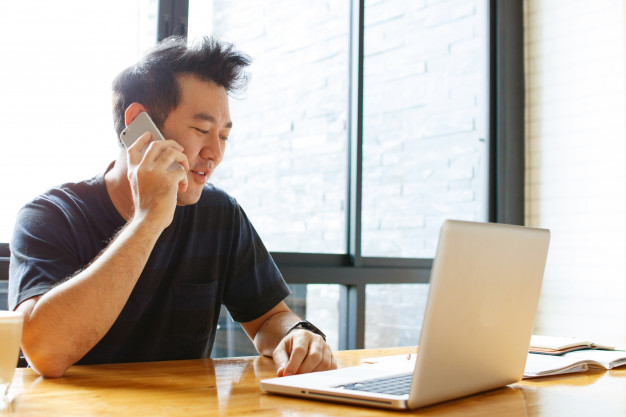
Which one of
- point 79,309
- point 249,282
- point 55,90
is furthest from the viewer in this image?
point 55,90

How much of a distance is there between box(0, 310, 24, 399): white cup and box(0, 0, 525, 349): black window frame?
1.19m

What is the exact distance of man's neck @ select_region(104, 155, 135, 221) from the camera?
65.1 inches

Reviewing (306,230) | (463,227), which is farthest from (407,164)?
(463,227)

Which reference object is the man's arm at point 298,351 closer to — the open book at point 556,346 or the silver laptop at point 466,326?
the silver laptop at point 466,326

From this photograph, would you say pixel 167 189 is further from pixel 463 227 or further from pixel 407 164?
pixel 407 164

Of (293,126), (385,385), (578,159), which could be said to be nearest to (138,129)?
(385,385)

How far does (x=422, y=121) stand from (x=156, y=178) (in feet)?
7.09

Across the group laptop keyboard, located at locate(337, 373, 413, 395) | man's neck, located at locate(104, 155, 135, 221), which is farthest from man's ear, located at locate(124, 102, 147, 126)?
laptop keyboard, located at locate(337, 373, 413, 395)

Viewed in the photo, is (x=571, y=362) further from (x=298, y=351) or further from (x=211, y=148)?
(x=211, y=148)

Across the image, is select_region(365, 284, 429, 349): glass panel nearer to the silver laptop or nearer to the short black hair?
the short black hair

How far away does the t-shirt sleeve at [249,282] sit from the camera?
181 cm

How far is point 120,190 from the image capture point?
1674 millimetres

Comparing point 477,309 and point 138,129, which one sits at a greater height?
point 138,129

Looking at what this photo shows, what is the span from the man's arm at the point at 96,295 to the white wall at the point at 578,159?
2.47m
